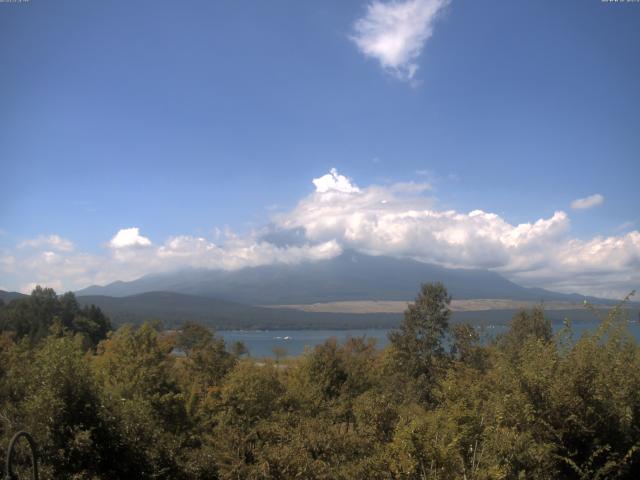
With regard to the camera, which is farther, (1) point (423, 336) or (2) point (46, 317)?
(2) point (46, 317)

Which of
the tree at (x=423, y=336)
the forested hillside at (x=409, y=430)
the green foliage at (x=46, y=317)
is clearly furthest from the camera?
the green foliage at (x=46, y=317)

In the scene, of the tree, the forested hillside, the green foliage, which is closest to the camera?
the forested hillside

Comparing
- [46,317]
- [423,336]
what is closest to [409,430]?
[423,336]

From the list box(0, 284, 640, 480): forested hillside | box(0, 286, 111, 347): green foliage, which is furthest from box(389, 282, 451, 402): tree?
box(0, 286, 111, 347): green foliage

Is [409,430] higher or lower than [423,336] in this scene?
→ higher

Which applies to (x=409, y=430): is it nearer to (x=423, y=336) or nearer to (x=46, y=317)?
(x=423, y=336)

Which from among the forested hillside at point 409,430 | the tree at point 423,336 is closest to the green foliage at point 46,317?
the tree at point 423,336

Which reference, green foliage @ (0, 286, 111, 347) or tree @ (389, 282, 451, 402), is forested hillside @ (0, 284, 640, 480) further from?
green foliage @ (0, 286, 111, 347)

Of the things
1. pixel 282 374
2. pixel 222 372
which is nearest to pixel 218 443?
pixel 222 372

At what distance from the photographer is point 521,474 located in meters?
7.42

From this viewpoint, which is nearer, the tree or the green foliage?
the tree

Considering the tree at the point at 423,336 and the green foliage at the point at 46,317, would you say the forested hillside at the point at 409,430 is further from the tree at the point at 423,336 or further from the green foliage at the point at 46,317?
the green foliage at the point at 46,317

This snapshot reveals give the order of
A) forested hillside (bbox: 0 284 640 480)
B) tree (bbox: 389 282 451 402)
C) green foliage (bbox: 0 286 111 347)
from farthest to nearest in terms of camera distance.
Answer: green foliage (bbox: 0 286 111 347) → tree (bbox: 389 282 451 402) → forested hillside (bbox: 0 284 640 480)

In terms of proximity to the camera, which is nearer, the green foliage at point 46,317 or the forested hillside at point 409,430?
the forested hillside at point 409,430
